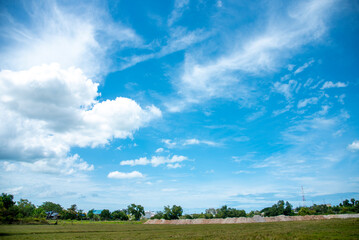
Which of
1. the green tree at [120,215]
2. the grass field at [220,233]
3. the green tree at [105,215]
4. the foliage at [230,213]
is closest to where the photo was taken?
the grass field at [220,233]

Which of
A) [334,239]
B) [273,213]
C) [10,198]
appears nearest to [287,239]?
[334,239]

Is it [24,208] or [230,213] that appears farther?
[230,213]

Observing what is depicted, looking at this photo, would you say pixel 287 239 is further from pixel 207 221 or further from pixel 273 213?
pixel 273 213

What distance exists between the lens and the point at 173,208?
137 m

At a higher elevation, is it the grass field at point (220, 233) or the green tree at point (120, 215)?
the grass field at point (220, 233)

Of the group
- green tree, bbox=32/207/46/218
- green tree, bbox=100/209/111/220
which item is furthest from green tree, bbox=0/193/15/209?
green tree, bbox=100/209/111/220

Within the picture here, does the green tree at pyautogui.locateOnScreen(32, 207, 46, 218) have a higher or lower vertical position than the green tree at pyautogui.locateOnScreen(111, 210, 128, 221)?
higher

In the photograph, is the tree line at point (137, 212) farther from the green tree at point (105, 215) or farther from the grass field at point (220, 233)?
the grass field at point (220, 233)

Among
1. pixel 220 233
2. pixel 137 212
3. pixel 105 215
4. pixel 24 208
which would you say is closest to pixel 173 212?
pixel 137 212

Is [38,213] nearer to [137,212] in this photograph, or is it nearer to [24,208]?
[24,208]

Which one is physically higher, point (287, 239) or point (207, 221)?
point (287, 239)

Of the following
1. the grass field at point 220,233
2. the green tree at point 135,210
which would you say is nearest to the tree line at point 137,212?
the green tree at point 135,210

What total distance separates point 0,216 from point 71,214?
55.4 m

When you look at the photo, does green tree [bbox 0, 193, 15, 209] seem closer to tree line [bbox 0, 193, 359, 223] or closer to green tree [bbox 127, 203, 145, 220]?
tree line [bbox 0, 193, 359, 223]
